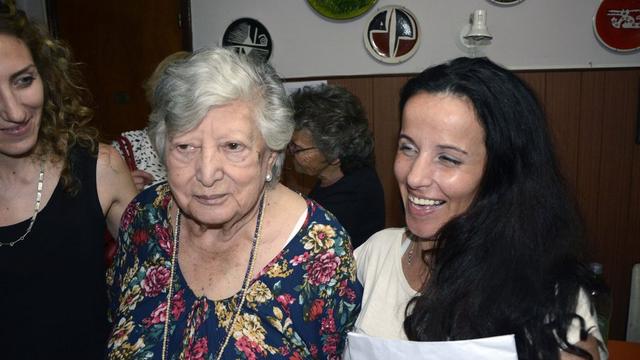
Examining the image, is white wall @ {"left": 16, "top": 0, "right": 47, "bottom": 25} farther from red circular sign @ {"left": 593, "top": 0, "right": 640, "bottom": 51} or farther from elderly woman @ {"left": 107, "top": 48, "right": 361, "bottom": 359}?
red circular sign @ {"left": 593, "top": 0, "right": 640, "bottom": 51}

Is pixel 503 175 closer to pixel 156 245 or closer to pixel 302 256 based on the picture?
pixel 302 256

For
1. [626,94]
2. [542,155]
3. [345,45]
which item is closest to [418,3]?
[345,45]

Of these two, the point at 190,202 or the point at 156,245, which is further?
the point at 156,245

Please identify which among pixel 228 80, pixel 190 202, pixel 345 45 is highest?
pixel 345 45

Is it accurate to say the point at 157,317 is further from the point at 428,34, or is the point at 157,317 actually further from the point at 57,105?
the point at 428,34

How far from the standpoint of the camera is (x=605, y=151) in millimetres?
3609

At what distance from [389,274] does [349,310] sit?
0.53 feet

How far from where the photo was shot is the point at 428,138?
127cm

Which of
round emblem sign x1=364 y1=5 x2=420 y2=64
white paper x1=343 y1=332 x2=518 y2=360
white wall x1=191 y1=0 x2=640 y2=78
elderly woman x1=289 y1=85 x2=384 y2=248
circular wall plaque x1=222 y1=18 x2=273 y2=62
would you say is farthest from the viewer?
circular wall plaque x1=222 y1=18 x2=273 y2=62

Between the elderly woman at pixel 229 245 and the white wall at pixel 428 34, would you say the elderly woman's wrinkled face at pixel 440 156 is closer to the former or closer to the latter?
the elderly woman at pixel 229 245

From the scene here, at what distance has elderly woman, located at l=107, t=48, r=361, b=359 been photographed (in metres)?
1.33

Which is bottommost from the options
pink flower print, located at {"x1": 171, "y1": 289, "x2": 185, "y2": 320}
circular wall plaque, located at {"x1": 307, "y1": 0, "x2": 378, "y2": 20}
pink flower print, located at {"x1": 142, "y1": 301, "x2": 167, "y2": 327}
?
pink flower print, located at {"x1": 142, "y1": 301, "x2": 167, "y2": 327}

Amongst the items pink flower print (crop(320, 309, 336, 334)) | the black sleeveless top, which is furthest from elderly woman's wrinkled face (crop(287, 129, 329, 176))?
pink flower print (crop(320, 309, 336, 334))

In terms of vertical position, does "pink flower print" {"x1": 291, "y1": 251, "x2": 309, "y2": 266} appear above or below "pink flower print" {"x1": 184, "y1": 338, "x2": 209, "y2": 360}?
above
